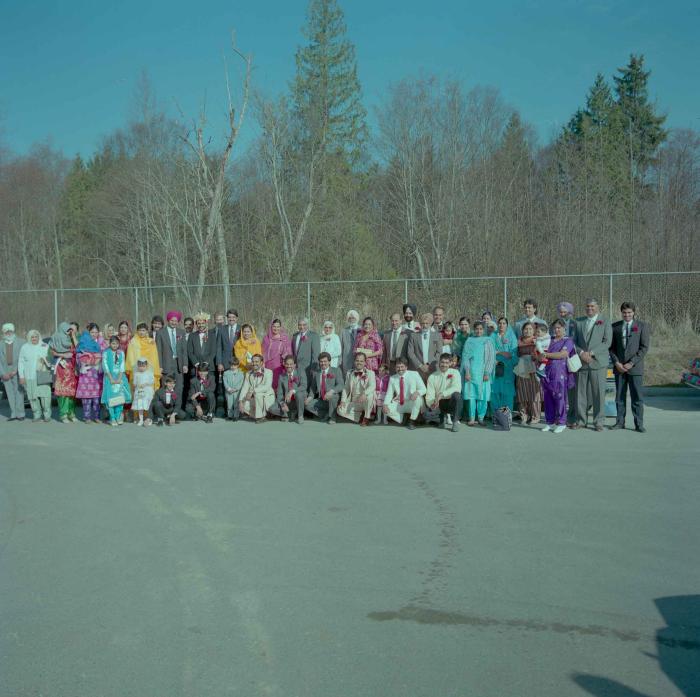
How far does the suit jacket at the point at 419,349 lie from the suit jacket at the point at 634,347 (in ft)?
9.45

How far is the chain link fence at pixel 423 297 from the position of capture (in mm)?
20578

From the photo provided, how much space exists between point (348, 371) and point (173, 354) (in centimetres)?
319

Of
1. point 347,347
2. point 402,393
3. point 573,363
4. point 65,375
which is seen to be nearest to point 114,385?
point 65,375

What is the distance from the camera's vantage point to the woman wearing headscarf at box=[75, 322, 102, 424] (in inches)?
529

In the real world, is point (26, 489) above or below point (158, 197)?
below

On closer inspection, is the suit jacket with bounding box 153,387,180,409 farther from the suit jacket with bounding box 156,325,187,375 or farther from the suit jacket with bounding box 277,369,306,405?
the suit jacket with bounding box 277,369,306,405

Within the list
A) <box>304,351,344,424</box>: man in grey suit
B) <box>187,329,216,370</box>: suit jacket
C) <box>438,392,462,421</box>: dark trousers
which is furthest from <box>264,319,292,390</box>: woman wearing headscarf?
<box>438,392,462,421</box>: dark trousers

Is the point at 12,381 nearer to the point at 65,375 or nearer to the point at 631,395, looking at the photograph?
the point at 65,375

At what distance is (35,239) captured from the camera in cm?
5206

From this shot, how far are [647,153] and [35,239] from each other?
38.5 metres

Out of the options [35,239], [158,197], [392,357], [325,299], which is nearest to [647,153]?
[158,197]

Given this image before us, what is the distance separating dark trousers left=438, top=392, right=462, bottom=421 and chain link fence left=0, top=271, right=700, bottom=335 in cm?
753

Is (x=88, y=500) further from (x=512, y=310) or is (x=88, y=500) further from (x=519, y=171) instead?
(x=519, y=171)

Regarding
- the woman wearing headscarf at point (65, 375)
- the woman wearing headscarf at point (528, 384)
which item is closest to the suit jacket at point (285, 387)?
the woman wearing headscarf at point (65, 375)
